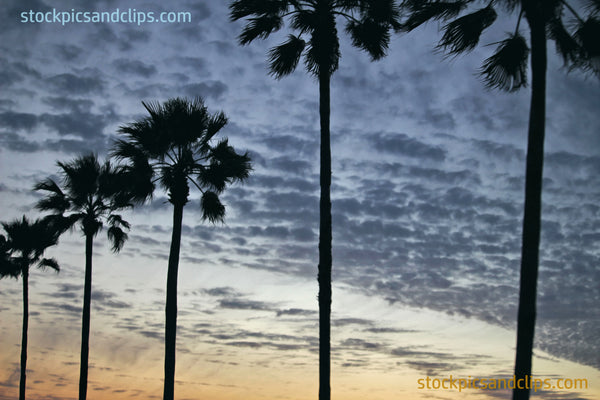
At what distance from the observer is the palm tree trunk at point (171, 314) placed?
19.8 metres

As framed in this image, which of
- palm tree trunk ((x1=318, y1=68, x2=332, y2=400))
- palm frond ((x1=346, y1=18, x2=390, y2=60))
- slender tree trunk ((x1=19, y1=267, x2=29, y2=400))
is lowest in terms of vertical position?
slender tree trunk ((x1=19, y1=267, x2=29, y2=400))

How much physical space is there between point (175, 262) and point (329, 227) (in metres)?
7.58

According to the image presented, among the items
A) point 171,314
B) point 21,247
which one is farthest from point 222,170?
point 21,247

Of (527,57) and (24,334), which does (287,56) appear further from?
(24,334)

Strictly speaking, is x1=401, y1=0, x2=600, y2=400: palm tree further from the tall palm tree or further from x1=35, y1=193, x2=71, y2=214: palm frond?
x1=35, y1=193, x2=71, y2=214: palm frond

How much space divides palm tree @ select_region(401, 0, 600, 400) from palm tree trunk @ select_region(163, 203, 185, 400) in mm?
11696

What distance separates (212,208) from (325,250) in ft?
26.7

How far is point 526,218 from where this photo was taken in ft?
37.0

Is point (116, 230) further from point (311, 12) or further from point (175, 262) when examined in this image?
point (311, 12)

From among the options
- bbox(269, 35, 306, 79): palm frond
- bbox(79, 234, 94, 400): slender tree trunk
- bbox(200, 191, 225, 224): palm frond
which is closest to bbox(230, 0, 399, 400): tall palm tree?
bbox(269, 35, 306, 79): palm frond

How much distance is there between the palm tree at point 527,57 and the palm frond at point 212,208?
447 inches

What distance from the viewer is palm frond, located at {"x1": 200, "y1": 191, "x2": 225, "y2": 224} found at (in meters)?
22.5

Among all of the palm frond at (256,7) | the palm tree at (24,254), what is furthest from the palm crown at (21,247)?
the palm frond at (256,7)

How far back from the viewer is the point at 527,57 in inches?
547
